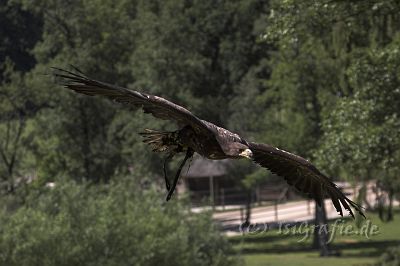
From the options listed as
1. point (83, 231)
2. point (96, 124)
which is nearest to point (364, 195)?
point (83, 231)

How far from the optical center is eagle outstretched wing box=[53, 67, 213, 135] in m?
5.27

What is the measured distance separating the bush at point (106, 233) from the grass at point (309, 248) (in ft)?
20.2

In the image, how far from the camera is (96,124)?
3525cm

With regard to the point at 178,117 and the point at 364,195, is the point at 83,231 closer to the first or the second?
the point at 364,195

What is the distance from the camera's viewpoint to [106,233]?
776 inches

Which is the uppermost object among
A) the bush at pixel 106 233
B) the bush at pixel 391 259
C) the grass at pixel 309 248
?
the bush at pixel 106 233

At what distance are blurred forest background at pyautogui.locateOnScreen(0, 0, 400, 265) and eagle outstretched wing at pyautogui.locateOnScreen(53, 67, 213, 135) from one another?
42.4 ft

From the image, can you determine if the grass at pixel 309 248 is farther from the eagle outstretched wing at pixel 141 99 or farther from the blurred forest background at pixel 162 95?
the eagle outstretched wing at pixel 141 99

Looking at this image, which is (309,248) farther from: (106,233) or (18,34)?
(106,233)

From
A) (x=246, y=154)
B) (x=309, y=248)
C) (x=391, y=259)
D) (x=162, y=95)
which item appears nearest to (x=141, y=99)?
(x=246, y=154)

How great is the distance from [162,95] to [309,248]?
797cm

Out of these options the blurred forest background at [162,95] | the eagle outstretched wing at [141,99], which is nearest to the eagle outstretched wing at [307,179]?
the eagle outstretched wing at [141,99]

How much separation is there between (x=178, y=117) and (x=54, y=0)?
29.6 metres

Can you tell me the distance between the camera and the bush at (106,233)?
1953 centimetres
